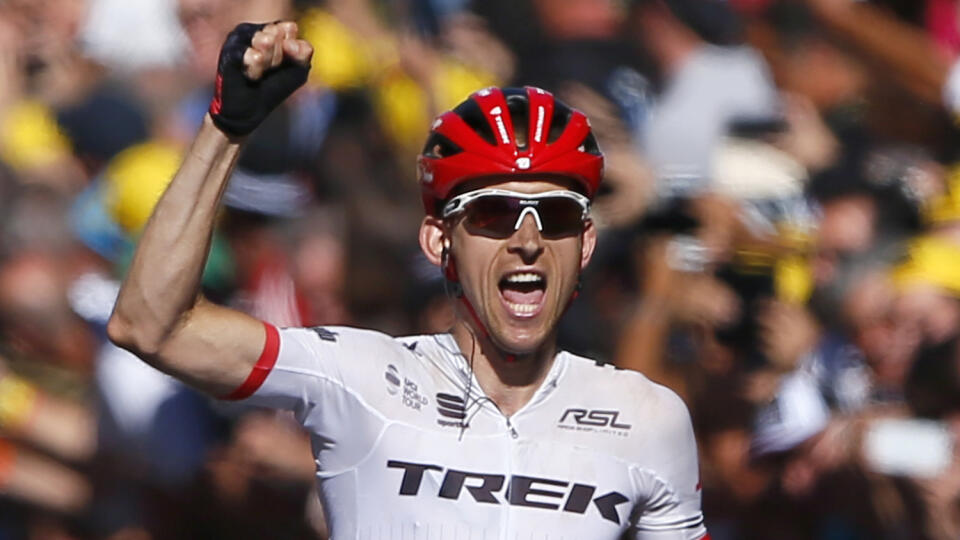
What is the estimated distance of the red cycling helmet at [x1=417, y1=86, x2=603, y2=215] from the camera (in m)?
3.63

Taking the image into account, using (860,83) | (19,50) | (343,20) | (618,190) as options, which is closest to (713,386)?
(618,190)

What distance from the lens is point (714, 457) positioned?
19.9 feet

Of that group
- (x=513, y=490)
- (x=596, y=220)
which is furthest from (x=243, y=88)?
(x=596, y=220)

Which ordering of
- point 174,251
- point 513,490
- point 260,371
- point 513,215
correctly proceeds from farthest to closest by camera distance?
1. point 513,215
2. point 513,490
3. point 260,371
4. point 174,251

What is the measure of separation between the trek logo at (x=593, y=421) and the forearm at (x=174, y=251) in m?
0.91

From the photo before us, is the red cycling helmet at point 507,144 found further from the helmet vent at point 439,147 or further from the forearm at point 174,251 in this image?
the forearm at point 174,251

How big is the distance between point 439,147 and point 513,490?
77cm

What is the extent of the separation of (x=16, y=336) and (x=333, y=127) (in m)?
1.53

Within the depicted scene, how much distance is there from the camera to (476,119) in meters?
3.73

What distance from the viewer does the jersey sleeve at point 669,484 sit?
3719 mm

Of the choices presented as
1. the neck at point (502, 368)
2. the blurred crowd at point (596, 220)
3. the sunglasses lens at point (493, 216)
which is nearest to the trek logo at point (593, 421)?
the neck at point (502, 368)

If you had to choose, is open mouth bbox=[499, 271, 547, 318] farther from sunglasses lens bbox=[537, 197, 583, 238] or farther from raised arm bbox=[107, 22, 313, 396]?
raised arm bbox=[107, 22, 313, 396]

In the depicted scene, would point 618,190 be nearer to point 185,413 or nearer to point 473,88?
point 473,88

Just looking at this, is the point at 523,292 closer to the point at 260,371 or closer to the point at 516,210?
the point at 516,210
